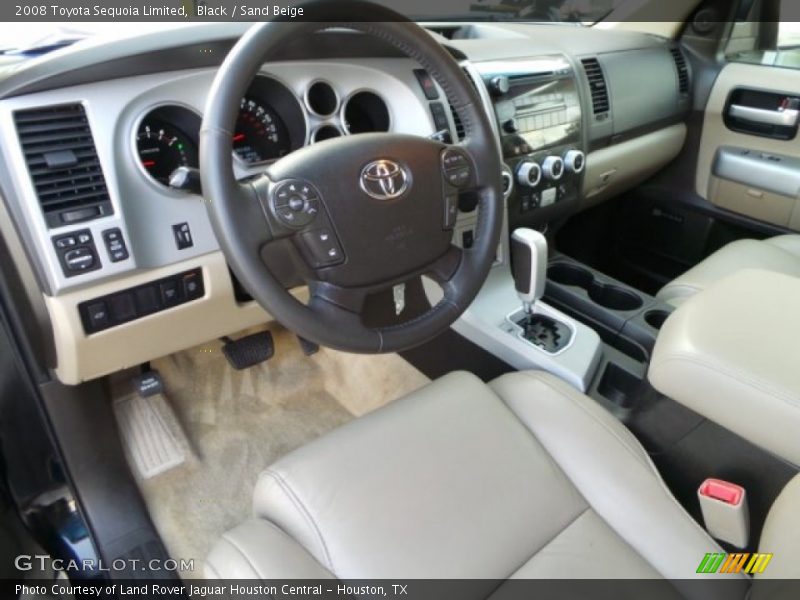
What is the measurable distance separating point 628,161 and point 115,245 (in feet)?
5.33

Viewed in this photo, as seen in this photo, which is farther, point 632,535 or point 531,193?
point 531,193

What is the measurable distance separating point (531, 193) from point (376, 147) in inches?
31.1

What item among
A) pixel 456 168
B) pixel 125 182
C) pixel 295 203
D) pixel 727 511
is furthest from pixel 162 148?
pixel 727 511

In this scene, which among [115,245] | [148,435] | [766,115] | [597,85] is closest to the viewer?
[115,245]

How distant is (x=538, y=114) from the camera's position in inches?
61.4

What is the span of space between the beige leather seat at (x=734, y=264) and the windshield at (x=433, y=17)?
94 cm

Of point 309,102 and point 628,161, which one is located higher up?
point 309,102

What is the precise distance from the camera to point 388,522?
Answer: 2.78 feet

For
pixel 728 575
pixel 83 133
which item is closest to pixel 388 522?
pixel 728 575

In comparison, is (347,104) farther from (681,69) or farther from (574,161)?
(681,69)

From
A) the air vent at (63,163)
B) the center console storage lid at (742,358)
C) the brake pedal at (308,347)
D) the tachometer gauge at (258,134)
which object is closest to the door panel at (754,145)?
the center console storage lid at (742,358)

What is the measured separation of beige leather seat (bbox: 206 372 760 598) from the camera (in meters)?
0.82

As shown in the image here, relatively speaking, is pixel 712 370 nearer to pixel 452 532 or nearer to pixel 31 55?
pixel 452 532
